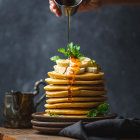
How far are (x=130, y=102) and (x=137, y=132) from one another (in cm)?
277

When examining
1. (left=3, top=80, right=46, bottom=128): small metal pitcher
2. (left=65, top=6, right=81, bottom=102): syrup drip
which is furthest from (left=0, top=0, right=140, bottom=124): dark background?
(left=65, top=6, right=81, bottom=102): syrup drip

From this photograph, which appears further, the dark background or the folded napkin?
the dark background

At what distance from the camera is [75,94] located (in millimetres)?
1404

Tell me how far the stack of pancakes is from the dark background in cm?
209

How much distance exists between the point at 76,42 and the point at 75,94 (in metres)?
2.41

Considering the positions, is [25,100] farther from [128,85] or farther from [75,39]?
[128,85]

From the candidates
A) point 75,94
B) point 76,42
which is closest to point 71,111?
point 75,94

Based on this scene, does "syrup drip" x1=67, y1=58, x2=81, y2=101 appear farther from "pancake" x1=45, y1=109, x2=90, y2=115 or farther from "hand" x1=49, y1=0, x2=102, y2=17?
"hand" x1=49, y1=0, x2=102, y2=17

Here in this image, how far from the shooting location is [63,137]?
3.92 feet

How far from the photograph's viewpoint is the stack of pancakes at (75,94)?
55.0 inches

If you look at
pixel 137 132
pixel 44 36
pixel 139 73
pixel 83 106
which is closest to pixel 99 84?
pixel 83 106

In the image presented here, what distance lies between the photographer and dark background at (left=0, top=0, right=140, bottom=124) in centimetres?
354

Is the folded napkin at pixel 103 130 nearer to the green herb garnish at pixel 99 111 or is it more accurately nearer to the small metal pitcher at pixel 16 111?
the green herb garnish at pixel 99 111

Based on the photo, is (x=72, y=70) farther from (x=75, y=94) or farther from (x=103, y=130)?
(x=103, y=130)
